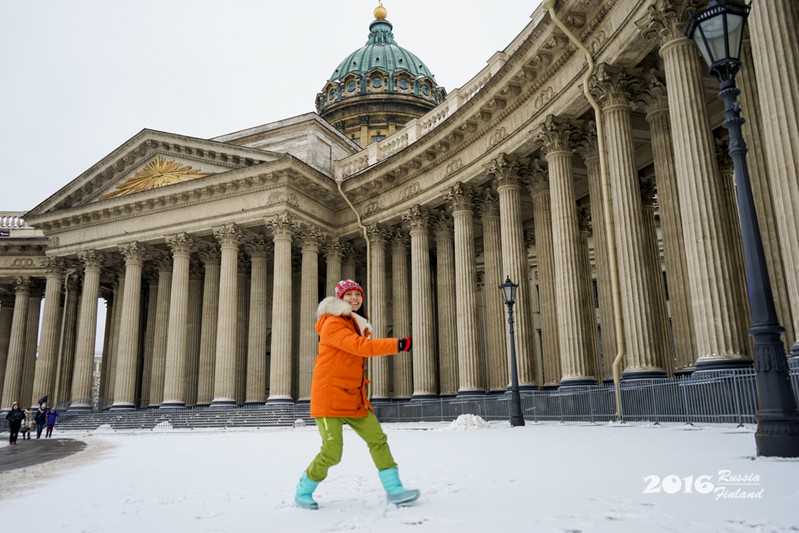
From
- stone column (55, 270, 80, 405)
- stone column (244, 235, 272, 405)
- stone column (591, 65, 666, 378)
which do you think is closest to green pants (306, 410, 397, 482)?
stone column (591, 65, 666, 378)

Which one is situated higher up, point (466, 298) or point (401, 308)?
point (401, 308)

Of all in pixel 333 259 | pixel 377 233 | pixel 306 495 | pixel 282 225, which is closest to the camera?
pixel 306 495

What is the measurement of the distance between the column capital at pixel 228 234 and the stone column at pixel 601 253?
54.9 ft

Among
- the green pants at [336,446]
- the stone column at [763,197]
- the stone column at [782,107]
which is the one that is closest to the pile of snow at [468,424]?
the stone column at [763,197]

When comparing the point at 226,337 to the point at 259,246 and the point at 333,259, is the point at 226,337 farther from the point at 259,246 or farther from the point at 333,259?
the point at 333,259

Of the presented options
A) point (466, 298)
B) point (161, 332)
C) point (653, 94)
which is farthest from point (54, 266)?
point (653, 94)

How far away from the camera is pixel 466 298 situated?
2417cm

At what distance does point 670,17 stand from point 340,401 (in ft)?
44.0

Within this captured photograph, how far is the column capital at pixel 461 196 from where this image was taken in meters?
24.5

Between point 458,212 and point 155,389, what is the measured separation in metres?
19.5

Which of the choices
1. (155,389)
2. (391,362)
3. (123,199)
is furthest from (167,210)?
(391,362)

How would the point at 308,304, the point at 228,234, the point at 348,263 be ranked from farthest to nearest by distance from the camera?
the point at 348,263
the point at 228,234
the point at 308,304

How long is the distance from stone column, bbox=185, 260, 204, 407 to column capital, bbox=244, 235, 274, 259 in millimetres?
5223

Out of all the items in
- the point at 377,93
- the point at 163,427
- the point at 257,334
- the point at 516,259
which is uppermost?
the point at 377,93
